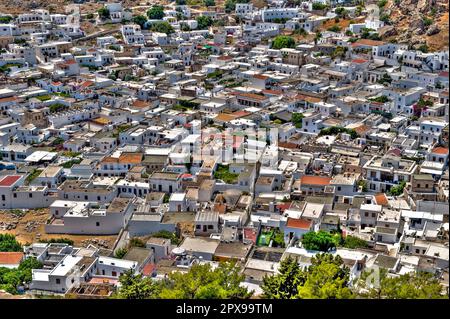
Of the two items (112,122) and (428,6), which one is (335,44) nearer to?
(428,6)

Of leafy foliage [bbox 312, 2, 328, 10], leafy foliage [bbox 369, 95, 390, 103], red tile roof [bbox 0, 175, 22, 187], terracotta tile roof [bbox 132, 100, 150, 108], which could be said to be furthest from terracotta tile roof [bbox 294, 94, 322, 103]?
leafy foliage [bbox 312, 2, 328, 10]

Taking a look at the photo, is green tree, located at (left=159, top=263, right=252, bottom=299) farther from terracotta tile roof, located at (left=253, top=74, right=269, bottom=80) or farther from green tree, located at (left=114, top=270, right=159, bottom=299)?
terracotta tile roof, located at (left=253, top=74, right=269, bottom=80)

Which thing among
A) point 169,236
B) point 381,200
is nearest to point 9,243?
point 169,236

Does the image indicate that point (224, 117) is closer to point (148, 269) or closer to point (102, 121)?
point (102, 121)
